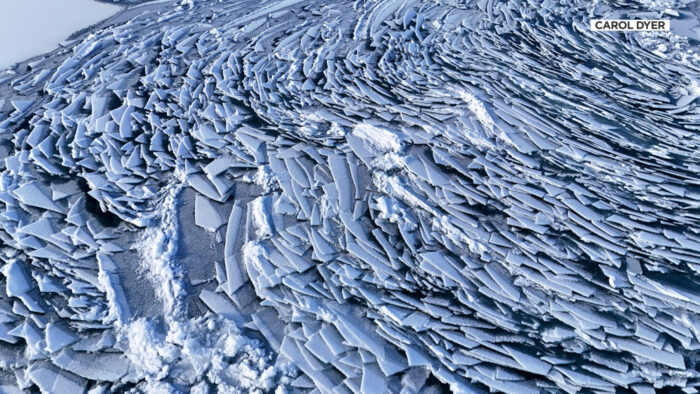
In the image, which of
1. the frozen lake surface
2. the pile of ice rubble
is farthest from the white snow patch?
the frozen lake surface

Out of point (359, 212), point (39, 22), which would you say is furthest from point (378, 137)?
point (39, 22)

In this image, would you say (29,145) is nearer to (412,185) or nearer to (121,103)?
(121,103)

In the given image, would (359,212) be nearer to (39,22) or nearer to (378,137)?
(378,137)

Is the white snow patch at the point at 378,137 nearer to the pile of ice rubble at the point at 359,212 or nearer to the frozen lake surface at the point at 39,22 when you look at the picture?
the pile of ice rubble at the point at 359,212

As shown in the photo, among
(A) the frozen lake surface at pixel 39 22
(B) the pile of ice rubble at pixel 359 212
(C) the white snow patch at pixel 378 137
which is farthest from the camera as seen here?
(A) the frozen lake surface at pixel 39 22

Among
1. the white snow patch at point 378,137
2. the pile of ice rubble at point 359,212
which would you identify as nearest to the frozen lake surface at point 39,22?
the pile of ice rubble at point 359,212

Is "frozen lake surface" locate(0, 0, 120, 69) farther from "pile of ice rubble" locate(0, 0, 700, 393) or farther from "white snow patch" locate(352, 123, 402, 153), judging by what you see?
"white snow patch" locate(352, 123, 402, 153)
